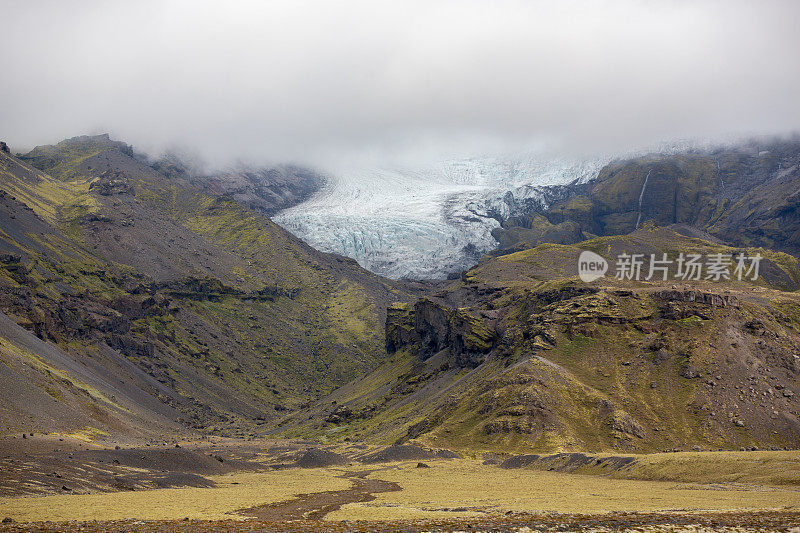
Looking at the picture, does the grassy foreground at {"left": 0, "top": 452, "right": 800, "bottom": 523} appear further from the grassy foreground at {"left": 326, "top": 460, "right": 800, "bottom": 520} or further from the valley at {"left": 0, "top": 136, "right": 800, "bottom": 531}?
the valley at {"left": 0, "top": 136, "right": 800, "bottom": 531}

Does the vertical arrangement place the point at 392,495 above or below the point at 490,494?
below

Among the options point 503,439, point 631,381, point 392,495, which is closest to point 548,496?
point 392,495

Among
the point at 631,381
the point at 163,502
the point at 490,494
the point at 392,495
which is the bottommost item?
the point at 163,502

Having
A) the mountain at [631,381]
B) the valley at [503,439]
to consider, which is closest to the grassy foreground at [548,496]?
the valley at [503,439]

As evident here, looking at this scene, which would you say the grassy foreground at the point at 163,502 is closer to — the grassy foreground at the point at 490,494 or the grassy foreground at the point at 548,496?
the grassy foreground at the point at 490,494

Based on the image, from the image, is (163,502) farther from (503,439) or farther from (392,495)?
(503,439)

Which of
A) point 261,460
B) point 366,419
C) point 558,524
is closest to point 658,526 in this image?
point 558,524

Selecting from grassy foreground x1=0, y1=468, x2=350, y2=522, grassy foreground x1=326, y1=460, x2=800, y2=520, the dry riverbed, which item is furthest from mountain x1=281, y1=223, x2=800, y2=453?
grassy foreground x1=0, y1=468, x2=350, y2=522

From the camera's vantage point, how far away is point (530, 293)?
196000 millimetres

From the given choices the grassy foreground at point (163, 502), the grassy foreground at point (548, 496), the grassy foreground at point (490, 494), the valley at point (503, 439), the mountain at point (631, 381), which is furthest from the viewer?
the mountain at point (631, 381)

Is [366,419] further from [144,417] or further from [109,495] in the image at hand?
[109,495]

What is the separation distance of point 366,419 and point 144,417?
6354 cm

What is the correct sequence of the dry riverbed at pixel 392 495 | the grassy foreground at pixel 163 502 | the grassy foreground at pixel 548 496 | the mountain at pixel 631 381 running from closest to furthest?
the dry riverbed at pixel 392 495, the grassy foreground at pixel 163 502, the grassy foreground at pixel 548 496, the mountain at pixel 631 381

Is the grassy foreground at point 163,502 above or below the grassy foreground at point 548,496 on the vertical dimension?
below
